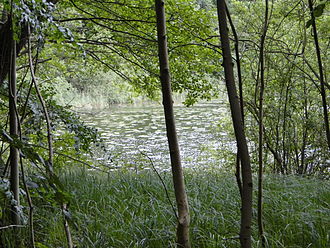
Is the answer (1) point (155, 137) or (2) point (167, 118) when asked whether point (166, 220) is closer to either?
(2) point (167, 118)

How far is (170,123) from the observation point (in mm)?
1547

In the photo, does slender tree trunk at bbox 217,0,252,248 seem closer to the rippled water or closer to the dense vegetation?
the dense vegetation

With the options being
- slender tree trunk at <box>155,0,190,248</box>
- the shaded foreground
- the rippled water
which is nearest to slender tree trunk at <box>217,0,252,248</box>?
slender tree trunk at <box>155,0,190,248</box>

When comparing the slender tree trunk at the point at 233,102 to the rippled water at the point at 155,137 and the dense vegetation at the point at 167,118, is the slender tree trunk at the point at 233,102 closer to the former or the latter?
the dense vegetation at the point at 167,118

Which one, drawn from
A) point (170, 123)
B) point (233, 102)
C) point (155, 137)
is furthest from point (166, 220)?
point (155, 137)

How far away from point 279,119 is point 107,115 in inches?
538

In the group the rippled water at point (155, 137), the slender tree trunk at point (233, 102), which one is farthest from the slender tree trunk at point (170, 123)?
the rippled water at point (155, 137)

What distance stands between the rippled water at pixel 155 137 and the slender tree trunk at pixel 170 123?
391 centimetres

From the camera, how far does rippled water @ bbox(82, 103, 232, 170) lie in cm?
862

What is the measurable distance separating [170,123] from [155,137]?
34.6 feet

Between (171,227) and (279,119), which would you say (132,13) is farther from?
(279,119)

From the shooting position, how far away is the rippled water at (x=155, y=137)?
28.3ft

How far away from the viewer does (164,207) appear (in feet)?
10.1

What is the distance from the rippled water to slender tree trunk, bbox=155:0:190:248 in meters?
3.91
